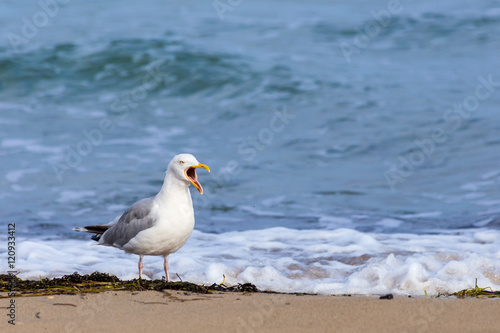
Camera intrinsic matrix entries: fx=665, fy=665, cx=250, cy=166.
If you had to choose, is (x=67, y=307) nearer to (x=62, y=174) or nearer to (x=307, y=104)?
(x=62, y=174)

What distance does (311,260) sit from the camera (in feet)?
17.6

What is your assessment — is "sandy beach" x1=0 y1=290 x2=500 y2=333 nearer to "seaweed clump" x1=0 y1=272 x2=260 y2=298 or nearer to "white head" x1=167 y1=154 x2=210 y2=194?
"seaweed clump" x1=0 y1=272 x2=260 y2=298

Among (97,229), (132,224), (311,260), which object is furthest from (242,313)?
(311,260)

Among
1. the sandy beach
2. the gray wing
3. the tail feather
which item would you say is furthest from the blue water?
the sandy beach

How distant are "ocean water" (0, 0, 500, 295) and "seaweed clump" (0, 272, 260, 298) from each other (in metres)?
0.79

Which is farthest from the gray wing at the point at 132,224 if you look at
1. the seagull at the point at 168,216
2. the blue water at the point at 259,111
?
the blue water at the point at 259,111

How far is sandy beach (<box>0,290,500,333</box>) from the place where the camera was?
126 inches

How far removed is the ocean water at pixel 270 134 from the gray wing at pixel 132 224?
57 cm

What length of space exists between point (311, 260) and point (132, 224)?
5.36 feet

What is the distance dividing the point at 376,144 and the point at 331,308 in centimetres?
642

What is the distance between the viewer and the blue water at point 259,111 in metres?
7.71

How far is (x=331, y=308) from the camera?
348cm

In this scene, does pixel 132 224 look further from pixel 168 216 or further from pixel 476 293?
→ pixel 476 293

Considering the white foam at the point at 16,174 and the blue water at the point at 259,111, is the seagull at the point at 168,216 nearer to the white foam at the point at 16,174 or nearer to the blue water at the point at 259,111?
the blue water at the point at 259,111
